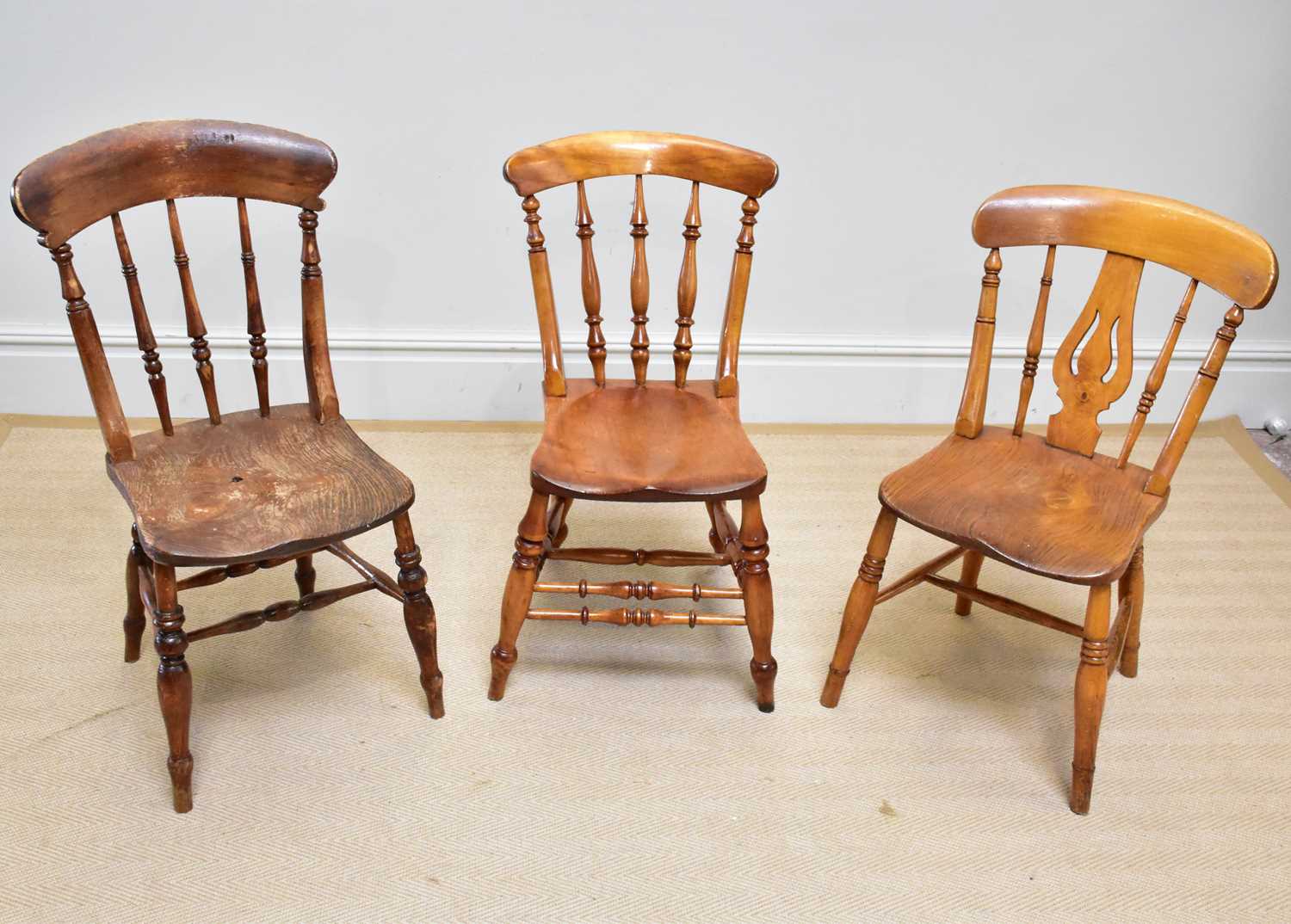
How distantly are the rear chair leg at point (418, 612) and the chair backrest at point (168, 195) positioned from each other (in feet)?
1.14

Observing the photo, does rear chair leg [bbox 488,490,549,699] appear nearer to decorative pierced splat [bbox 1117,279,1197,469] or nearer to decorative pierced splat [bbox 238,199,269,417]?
decorative pierced splat [bbox 238,199,269,417]

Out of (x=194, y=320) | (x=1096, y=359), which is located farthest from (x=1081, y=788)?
(x=194, y=320)

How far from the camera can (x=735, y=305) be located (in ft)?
6.95

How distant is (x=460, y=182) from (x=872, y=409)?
1371mm

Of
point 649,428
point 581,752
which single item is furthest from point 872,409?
point 581,752

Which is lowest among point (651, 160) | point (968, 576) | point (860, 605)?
point (968, 576)

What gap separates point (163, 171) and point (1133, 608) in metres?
1.98

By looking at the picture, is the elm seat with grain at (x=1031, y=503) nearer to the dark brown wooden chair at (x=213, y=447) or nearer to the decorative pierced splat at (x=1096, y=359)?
the decorative pierced splat at (x=1096, y=359)

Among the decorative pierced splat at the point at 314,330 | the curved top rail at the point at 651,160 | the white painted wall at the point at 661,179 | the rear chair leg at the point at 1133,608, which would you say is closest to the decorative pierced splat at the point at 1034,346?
the rear chair leg at the point at 1133,608

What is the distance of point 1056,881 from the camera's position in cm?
172

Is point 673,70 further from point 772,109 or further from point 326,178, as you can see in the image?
point 326,178

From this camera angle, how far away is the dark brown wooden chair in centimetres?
169

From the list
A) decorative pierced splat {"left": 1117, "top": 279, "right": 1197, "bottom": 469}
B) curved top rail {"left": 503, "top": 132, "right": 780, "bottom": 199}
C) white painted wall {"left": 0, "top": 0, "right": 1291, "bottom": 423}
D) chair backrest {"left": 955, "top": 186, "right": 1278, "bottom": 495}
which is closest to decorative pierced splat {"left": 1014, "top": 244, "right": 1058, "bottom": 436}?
chair backrest {"left": 955, "top": 186, "right": 1278, "bottom": 495}

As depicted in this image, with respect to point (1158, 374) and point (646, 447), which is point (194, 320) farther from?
point (1158, 374)
